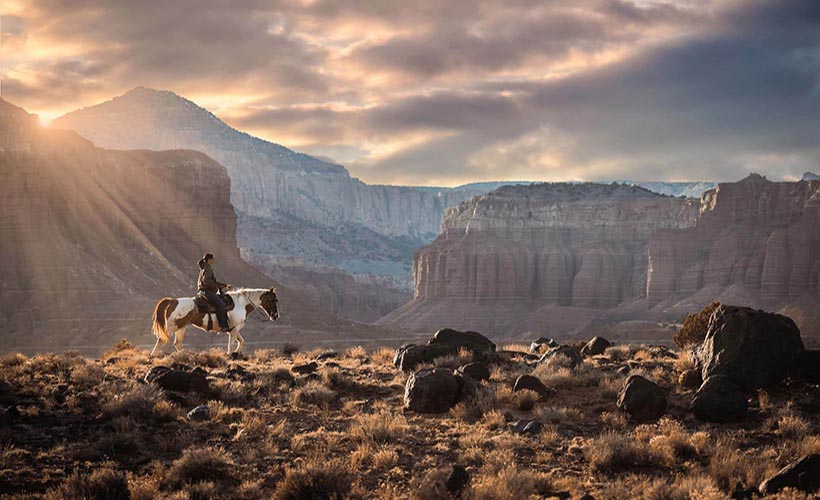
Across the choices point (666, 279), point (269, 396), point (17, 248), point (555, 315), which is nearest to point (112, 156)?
point (17, 248)

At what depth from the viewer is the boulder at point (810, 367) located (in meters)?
17.3

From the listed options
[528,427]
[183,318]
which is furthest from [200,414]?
[183,318]

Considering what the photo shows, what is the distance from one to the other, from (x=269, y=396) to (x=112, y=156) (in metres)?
114

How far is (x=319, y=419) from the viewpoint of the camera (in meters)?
16.5

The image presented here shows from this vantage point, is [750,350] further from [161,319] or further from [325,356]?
[161,319]

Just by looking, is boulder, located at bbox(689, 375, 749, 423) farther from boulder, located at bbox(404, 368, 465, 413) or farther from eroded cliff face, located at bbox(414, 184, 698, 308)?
eroded cliff face, located at bbox(414, 184, 698, 308)

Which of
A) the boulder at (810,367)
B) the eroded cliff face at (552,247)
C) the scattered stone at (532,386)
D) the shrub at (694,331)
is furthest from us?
the eroded cliff face at (552,247)

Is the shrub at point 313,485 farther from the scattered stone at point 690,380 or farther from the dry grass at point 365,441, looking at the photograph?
the scattered stone at point 690,380

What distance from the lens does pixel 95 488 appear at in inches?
461

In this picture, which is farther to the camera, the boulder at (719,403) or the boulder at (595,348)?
the boulder at (595,348)

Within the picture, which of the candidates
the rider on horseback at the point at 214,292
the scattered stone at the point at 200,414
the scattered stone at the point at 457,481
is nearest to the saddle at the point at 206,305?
the rider on horseback at the point at 214,292

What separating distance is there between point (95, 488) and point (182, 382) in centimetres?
642

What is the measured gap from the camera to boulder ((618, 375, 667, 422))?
51.8ft

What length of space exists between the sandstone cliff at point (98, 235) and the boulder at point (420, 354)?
61434 mm
